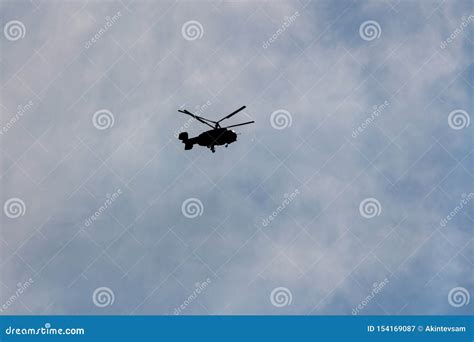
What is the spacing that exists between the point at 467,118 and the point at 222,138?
24.7 meters

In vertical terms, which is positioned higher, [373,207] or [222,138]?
[373,207]

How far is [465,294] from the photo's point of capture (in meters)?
66.7

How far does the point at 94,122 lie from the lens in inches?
2793

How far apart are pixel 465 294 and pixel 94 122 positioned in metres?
38.6
